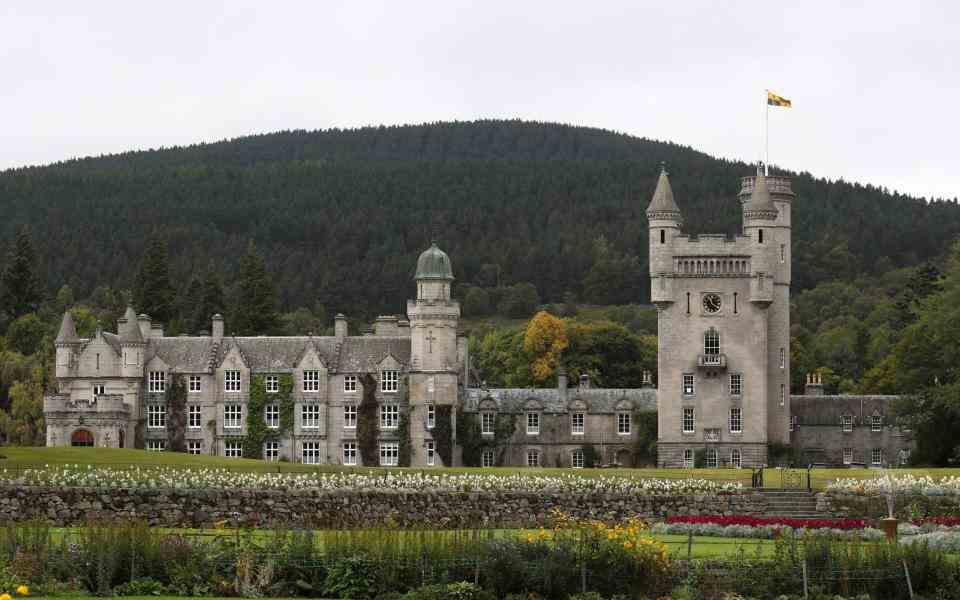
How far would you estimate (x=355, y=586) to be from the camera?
35625mm

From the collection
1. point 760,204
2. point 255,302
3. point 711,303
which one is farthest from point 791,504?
point 255,302

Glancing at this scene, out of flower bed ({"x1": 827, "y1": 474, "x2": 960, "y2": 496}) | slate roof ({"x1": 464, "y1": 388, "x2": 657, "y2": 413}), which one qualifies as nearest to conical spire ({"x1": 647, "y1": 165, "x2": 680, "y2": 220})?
slate roof ({"x1": 464, "y1": 388, "x2": 657, "y2": 413})

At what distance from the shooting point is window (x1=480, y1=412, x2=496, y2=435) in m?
91.6

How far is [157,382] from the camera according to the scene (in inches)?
3615

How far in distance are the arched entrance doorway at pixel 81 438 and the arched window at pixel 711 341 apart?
95.2ft

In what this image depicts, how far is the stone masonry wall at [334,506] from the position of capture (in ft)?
175

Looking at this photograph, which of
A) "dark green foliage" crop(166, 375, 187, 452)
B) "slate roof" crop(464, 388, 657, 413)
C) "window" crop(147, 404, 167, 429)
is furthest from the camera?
"slate roof" crop(464, 388, 657, 413)

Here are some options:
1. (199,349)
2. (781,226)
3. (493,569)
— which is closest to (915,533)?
(493,569)

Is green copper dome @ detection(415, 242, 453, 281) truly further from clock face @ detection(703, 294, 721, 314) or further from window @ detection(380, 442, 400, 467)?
clock face @ detection(703, 294, 721, 314)

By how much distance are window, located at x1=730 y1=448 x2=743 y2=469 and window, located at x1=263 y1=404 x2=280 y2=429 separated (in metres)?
21.7

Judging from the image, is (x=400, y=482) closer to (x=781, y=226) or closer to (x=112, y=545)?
(x=112, y=545)

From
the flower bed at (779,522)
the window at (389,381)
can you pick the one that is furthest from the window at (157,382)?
the flower bed at (779,522)

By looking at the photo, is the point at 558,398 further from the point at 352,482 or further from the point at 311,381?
the point at 352,482

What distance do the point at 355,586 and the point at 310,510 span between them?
65.7 ft
